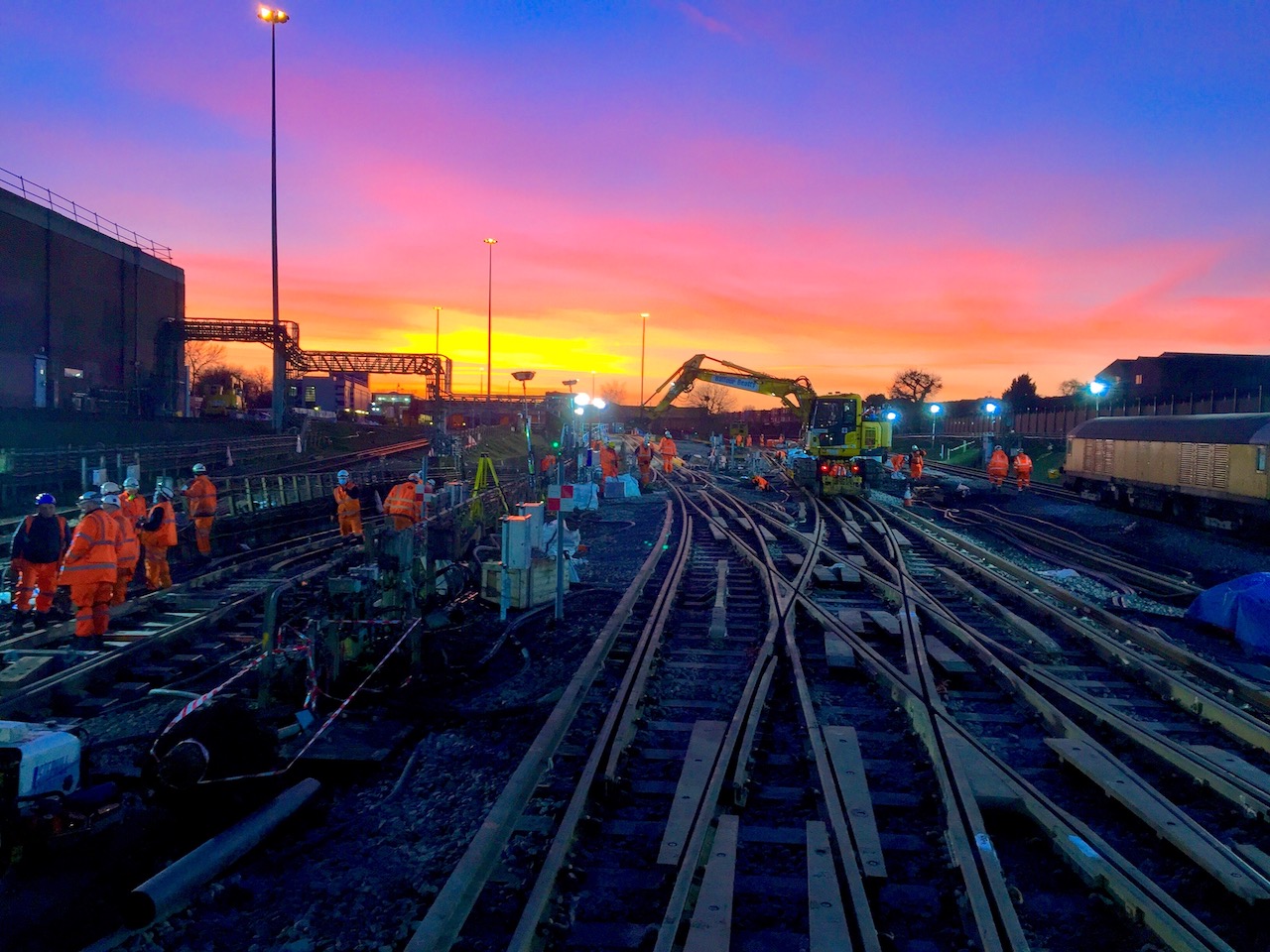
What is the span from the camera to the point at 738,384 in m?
29.0

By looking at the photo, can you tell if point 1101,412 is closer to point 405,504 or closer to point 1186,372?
point 1186,372

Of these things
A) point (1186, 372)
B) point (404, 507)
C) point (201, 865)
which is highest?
point (1186, 372)

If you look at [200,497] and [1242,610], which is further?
[200,497]

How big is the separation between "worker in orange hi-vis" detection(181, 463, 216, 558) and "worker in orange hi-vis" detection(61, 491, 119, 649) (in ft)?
15.7

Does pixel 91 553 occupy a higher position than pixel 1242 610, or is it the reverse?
pixel 91 553

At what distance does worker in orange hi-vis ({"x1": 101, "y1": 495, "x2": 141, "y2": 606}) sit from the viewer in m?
9.79

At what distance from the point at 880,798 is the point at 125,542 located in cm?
902

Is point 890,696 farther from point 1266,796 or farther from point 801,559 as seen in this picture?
point 801,559

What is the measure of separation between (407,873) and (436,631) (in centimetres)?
464

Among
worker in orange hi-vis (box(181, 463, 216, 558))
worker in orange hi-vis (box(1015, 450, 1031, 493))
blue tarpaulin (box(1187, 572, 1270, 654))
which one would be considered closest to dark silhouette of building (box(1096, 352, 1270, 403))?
worker in orange hi-vis (box(1015, 450, 1031, 493))

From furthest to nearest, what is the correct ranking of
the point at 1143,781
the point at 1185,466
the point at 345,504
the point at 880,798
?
the point at 1185,466, the point at 345,504, the point at 1143,781, the point at 880,798

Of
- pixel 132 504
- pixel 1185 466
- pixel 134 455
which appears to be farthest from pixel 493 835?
pixel 134 455

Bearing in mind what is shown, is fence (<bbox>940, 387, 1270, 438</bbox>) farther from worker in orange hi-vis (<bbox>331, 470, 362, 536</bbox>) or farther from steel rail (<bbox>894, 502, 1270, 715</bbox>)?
worker in orange hi-vis (<bbox>331, 470, 362, 536</bbox>)

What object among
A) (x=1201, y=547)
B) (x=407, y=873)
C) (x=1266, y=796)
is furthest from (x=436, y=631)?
(x=1201, y=547)
